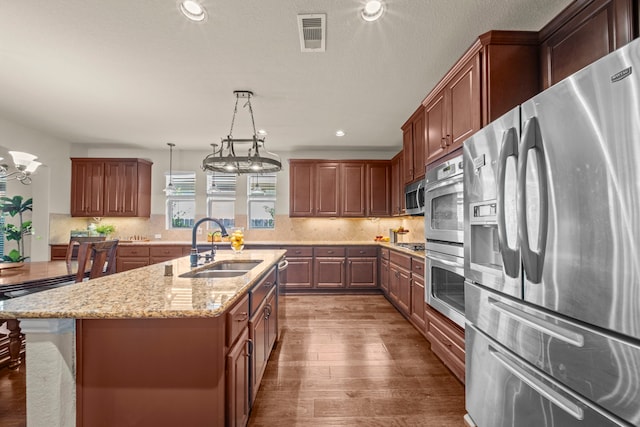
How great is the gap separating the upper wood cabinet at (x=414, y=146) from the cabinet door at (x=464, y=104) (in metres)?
0.69

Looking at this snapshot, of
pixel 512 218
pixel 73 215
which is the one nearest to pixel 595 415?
pixel 512 218

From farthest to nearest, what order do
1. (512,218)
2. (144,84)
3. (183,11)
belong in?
1. (144,84)
2. (183,11)
3. (512,218)

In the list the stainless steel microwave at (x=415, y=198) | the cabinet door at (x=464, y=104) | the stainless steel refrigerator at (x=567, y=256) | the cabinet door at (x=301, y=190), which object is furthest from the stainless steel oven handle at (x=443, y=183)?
the cabinet door at (x=301, y=190)

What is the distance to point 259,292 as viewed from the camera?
6.59 ft

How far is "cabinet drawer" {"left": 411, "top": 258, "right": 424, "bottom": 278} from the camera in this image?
3.10 meters

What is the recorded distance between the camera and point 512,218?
1315 millimetres

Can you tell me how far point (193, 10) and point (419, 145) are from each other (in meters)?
2.39

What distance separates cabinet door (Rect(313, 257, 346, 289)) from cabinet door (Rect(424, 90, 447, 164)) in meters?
2.84

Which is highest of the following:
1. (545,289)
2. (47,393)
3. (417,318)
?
(545,289)

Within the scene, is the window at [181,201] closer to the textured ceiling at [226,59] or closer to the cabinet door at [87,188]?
the cabinet door at [87,188]

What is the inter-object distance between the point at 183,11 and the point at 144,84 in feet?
4.80

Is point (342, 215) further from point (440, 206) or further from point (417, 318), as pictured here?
point (440, 206)

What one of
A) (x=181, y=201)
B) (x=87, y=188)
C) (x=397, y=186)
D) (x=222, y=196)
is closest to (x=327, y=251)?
(x=397, y=186)

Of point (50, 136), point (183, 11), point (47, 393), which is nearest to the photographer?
point (47, 393)
